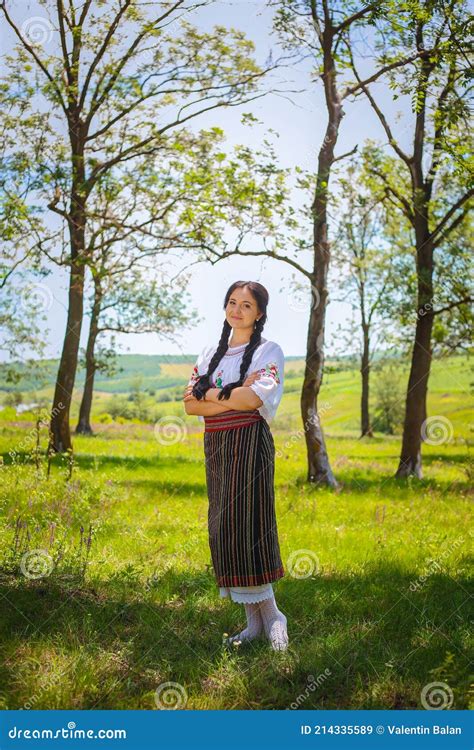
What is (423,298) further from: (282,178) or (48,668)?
(48,668)

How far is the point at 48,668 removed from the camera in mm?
4535

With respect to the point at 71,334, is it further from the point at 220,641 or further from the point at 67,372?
the point at 220,641

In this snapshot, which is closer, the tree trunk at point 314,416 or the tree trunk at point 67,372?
the tree trunk at point 314,416

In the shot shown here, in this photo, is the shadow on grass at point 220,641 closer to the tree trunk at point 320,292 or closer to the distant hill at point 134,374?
the distant hill at point 134,374

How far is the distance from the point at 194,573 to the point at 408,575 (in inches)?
77.1

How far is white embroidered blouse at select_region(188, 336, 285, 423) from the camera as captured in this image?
4.69 metres
